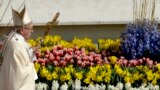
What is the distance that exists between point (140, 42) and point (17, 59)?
3241mm

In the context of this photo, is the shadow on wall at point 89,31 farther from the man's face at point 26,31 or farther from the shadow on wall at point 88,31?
the man's face at point 26,31

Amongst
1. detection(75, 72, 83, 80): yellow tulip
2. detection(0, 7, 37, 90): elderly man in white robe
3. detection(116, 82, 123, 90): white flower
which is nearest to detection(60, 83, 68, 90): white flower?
detection(75, 72, 83, 80): yellow tulip

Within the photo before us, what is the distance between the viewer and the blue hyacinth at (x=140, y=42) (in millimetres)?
8344

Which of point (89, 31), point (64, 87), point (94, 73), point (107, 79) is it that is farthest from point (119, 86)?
point (89, 31)

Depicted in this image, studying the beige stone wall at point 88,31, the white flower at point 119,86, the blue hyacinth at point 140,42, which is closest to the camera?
the white flower at point 119,86

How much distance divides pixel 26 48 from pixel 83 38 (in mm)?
4556

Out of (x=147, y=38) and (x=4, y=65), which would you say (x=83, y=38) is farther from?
(x=4, y=65)

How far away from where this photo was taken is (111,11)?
10.3 meters

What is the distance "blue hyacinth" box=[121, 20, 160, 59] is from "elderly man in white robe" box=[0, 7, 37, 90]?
9.68ft

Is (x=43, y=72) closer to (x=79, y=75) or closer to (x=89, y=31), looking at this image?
(x=79, y=75)

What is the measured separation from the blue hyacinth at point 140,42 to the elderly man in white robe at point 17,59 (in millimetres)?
2950

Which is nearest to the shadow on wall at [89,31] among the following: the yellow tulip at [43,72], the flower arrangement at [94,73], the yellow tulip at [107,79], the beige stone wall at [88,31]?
the beige stone wall at [88,31]

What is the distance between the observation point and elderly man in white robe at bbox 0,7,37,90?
216 inches

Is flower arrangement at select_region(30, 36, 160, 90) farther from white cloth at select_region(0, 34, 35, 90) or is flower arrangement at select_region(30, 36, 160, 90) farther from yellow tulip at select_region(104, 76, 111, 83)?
white cloth at select_region(0, 34, 35, 90)
